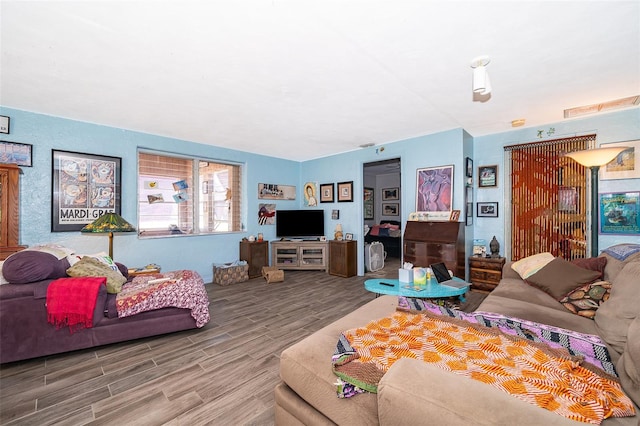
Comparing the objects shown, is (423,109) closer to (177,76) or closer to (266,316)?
(177,76)

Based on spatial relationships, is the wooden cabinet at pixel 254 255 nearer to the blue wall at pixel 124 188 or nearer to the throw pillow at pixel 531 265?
the blue wall at pixel 124 188

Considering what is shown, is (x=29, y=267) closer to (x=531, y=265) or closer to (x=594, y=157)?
(x=531, y=265)

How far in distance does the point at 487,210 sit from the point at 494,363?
12.7ft

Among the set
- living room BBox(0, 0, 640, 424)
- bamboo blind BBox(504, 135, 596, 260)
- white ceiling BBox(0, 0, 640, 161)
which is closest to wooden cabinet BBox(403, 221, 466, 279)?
living room BBox(0, 0, 640, 424)

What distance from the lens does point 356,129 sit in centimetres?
416

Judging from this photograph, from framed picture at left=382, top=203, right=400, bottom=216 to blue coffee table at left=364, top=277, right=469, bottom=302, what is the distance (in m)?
5.70

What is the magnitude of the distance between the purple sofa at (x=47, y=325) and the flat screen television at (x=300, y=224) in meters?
3.36

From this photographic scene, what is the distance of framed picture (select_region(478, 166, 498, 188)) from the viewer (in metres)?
4.36

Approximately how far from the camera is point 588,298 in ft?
7.17

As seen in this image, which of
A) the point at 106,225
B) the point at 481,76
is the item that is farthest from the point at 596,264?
the point at 106,225

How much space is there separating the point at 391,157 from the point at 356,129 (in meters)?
1.12

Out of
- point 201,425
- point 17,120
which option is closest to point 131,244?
point 17,120

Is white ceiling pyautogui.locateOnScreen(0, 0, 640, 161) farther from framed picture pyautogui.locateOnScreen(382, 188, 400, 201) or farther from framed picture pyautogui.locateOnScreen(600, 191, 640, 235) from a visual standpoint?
framed picture pyautogui.locateOnScreen(382, 188, 400, 201)

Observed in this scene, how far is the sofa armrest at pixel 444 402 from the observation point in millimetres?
739
